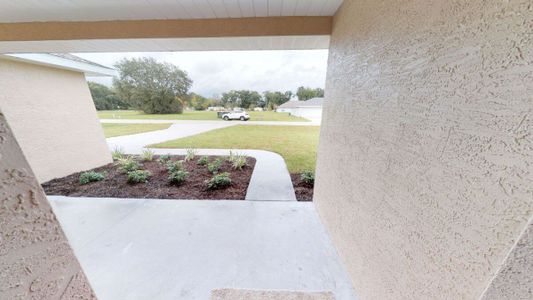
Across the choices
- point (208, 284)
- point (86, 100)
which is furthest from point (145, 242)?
point (86, 100)

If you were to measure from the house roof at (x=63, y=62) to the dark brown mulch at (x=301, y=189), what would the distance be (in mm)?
5415

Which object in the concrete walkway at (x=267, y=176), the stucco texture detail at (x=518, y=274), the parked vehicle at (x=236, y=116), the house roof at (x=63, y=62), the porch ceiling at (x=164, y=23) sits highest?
the porch ceiling at (x=164, y=23)

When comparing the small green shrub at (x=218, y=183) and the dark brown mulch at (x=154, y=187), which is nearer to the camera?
the dark brown mulch at (x=154, y=187)

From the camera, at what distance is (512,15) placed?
608mm

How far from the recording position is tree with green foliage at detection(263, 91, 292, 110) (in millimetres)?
38906

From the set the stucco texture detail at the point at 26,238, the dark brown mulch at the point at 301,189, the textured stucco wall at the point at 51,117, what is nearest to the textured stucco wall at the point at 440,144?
the stucco texture detail at the point at 26,238

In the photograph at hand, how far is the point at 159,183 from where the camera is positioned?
3.96 m

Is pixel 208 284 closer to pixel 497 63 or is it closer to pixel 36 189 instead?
pixel 36 189

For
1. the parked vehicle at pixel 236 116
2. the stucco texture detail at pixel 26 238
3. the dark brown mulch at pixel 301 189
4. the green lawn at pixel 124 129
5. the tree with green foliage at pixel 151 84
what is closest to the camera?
the stucco texture detail at pixel 26 238

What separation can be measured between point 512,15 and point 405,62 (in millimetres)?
490

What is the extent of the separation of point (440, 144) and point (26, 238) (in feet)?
5.20

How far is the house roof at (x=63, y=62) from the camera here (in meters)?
3.42

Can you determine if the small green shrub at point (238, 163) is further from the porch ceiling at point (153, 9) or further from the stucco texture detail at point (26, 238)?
the stucco texture detail at point (26, 238)

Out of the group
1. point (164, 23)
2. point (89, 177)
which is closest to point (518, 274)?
point (164, 23)
